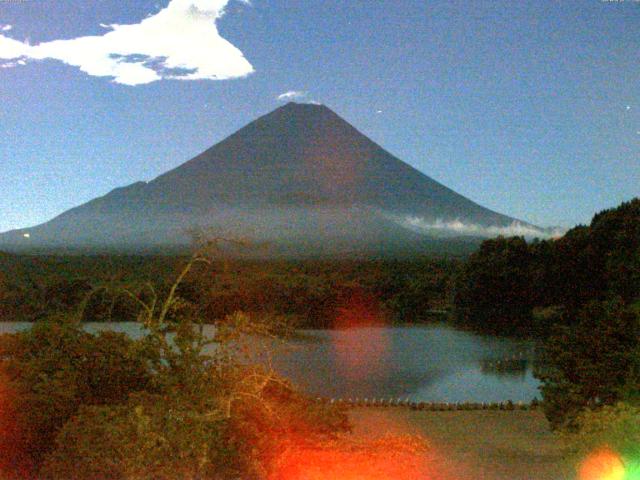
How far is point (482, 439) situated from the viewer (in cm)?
704

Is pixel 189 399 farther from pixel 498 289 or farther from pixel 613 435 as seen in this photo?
pixel 498 289

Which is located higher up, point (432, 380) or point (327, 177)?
point (327, 177)

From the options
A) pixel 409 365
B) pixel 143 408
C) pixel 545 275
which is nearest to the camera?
pixel 143 408

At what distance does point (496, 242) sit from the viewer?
18812 mm

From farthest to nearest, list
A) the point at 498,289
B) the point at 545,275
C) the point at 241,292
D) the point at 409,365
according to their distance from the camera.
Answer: the point at 498,289 → the point at 241,292 → the point at 545,275 → the point at 409,365

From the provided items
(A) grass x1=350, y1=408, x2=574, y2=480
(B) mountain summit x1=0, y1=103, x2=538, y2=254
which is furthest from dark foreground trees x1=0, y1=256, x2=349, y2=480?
(B) mountain summit x1=0, y1=103, x2=538, y2=254

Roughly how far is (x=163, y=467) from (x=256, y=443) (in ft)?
2.25

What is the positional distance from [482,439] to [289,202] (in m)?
35.9

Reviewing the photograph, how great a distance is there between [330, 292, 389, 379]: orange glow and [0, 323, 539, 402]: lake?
17 millimetres

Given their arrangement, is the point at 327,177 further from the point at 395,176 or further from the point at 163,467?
the point at 163,467

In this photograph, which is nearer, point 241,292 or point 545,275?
point 545,275

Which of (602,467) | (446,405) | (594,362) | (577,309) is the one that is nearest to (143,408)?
(602,467)

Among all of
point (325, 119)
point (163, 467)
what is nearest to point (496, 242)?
point (163, 467)

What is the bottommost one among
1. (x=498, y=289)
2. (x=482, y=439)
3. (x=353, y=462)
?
(x=482, y=439)
